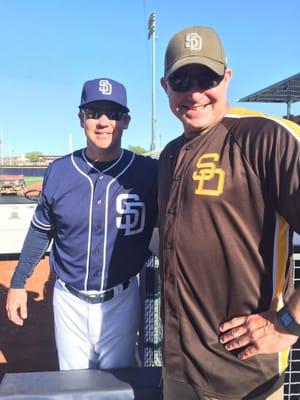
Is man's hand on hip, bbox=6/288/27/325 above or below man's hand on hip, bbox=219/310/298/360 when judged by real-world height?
below

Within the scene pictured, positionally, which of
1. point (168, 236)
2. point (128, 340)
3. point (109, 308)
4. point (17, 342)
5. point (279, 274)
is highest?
point (168, 236)

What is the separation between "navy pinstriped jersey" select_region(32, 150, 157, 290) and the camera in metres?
2.17

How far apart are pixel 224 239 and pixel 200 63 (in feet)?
1.89

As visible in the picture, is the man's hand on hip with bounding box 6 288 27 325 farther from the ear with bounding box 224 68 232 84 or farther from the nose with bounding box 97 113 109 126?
the ear with bounding box 224 68 232 84

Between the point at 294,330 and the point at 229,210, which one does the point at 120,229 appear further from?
the point at 294,330

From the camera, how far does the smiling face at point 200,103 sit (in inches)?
57.6

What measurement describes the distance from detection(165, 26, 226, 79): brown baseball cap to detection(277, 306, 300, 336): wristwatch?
2.58 feet

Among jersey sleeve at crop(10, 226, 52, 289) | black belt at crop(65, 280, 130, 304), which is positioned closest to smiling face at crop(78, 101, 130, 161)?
jersey sleeve at crop(10, 226, 52, 289)

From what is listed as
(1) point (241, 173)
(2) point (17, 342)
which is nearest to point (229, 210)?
(1) point (241, 173)

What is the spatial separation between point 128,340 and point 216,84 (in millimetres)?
1473

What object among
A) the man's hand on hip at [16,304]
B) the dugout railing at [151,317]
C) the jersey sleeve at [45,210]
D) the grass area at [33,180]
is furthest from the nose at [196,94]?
the grass area at [33,180]

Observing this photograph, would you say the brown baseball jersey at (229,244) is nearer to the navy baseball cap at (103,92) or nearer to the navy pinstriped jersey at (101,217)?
the navy pinstriped jersey at (101,217)

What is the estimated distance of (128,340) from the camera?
233 cm

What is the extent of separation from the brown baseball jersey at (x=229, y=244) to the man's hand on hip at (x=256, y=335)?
0.11 feet
